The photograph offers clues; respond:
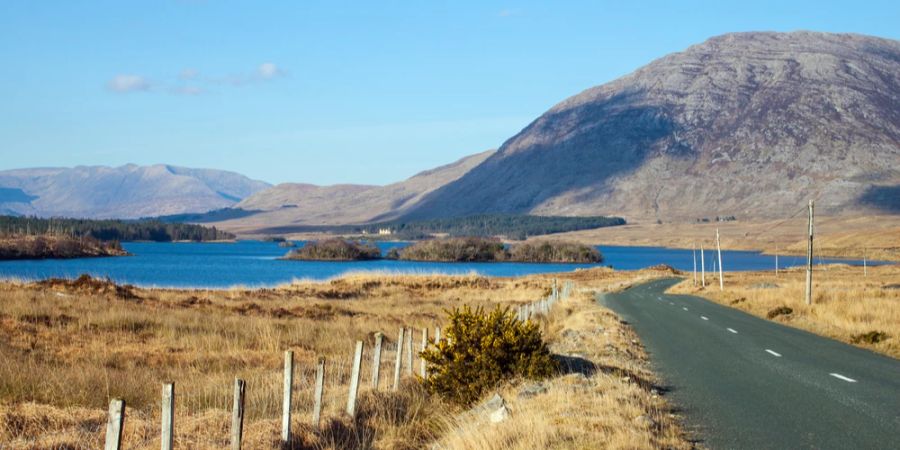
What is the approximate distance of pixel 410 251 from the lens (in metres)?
166

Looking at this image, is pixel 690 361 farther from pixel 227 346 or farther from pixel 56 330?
pixel 56 330

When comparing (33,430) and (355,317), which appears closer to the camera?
(33,430)

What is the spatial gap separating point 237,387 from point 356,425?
129 inches

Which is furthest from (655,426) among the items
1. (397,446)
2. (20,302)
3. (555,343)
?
(20,302)

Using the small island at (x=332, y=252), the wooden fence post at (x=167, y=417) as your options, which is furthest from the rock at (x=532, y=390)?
the small island at (x=332, y=252)

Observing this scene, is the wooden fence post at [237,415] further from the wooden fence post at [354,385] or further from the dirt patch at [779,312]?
the dirt patch at [779,312]

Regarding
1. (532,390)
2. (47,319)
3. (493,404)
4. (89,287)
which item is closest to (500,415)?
(493,404)

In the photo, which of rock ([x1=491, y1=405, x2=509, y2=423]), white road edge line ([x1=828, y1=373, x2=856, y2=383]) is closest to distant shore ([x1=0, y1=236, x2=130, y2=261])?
white road edge line ([x1=828, y1=373, x2=856, y2=383])

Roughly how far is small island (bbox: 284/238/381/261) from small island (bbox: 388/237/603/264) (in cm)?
1054

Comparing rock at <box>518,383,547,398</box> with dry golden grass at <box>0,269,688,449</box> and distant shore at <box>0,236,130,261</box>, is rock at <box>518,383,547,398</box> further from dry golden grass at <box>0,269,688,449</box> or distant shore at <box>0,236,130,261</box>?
distant shore at <box>0,236,130,261</box>

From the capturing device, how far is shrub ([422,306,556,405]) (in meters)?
14.0

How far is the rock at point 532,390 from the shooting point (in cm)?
1284

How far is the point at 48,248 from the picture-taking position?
125 metres

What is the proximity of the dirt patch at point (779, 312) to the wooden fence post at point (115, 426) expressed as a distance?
1146 inches
